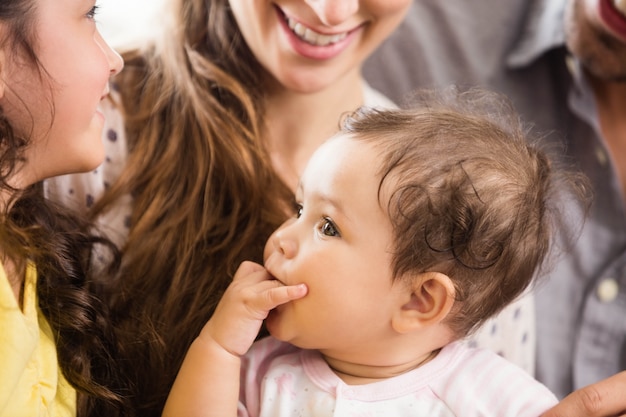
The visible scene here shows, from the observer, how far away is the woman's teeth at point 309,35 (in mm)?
1515

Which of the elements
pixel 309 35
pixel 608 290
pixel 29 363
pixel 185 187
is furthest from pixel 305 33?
pixel 608 290

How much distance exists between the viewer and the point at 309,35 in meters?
1.52

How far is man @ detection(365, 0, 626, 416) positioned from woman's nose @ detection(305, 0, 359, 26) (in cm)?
64

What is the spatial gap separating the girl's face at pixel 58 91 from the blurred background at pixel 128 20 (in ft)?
1.29

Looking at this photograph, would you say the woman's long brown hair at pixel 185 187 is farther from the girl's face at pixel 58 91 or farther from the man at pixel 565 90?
the man at pixel 565 90

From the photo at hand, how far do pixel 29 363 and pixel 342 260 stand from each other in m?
0.43

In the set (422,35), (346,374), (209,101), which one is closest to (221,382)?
(346,374)

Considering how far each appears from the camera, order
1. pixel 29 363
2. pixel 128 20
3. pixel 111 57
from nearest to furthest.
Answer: pixel 29 363 → pixel 111 57 → pixel 128 20

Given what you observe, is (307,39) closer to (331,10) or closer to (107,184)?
(331,10)

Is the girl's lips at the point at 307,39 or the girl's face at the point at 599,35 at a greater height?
the girl's lips at the point at 307,39

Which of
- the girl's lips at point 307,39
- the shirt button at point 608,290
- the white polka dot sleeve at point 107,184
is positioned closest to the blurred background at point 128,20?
the white polka dot sleeve at point 107,184

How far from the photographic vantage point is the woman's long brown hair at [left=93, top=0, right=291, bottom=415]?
4.48 feet

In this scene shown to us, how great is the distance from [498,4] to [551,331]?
0.86 metres

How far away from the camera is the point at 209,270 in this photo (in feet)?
4.66
